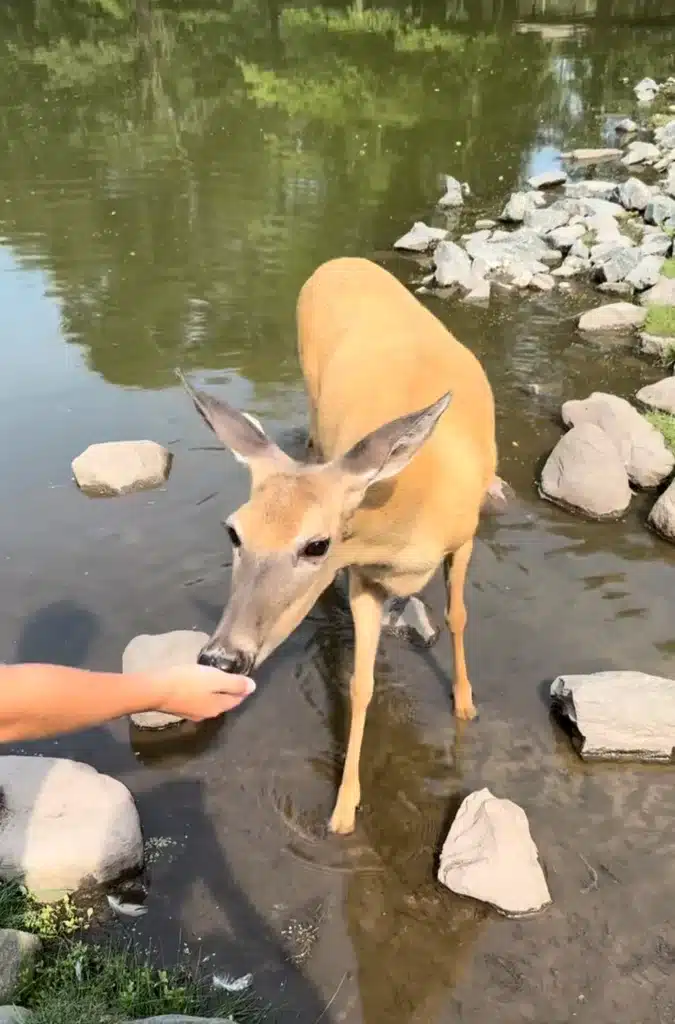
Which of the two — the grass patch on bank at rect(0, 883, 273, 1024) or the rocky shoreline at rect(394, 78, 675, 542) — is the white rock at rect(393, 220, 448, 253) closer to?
the rocky shoreline at rect(394, 78, 675, 542)

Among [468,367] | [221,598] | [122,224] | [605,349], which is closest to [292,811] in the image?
[221,598]

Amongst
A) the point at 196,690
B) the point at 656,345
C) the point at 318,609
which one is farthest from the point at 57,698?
the point at 656,345

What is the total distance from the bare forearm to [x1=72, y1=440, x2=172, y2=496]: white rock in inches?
190

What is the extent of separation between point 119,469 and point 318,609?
2.18 m

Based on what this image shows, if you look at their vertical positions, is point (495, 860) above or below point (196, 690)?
below

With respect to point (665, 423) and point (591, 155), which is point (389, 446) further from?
point (591, 155)

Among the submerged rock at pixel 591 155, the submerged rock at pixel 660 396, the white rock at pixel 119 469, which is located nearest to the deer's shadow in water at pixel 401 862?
the white rock at pixel 119 469

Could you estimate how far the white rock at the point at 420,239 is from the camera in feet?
38.4

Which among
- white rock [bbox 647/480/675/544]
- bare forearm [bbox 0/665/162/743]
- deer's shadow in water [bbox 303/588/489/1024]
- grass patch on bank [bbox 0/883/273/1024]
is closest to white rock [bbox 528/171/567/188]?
white rock [bbox 647/480/675/544]

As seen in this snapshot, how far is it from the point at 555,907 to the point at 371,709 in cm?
151

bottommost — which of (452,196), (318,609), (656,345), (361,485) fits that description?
(318,609)

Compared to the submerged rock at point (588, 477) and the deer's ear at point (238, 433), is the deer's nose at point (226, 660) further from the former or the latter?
the submerged rock at point (588, 477)

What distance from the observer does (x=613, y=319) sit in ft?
30.4

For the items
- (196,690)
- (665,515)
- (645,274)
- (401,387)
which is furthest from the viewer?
(645,274)
